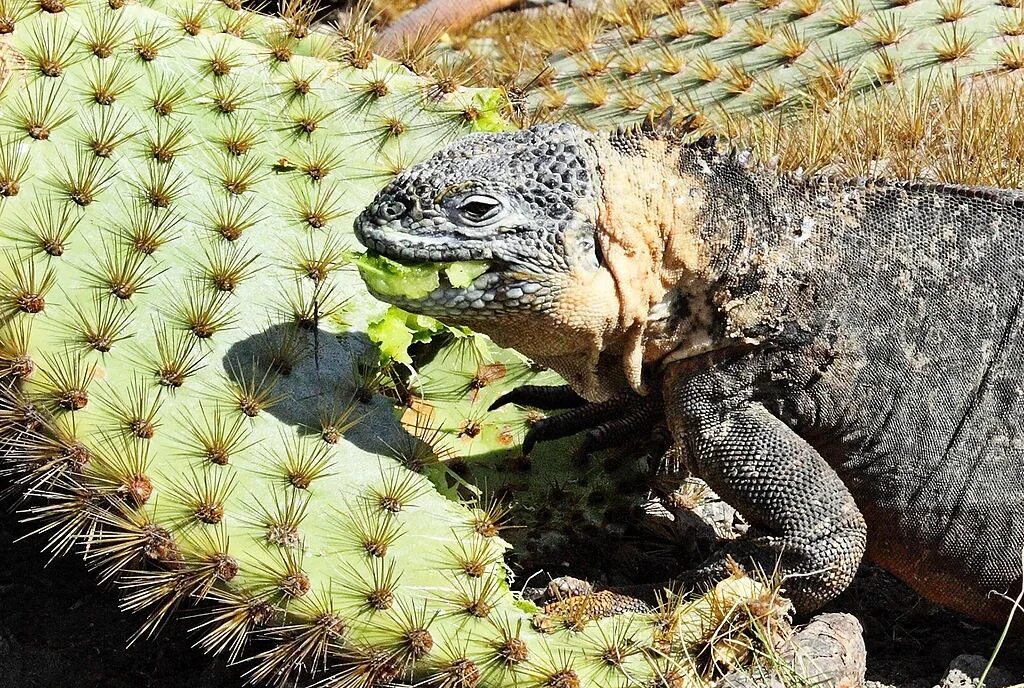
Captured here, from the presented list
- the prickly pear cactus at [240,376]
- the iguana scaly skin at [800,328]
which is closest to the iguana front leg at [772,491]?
the iguana scaly skin at [800,328]

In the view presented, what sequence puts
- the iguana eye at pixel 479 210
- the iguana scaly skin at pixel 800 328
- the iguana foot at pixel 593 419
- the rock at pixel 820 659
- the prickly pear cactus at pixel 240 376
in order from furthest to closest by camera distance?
the iguana foot at pixel 593 419 < the iguana scaly skin at pixel 800 328 < the iguana eye at pixel 479 210 < the rock at pixel 820 659 < the prickly pear cactus at pixel 240 376

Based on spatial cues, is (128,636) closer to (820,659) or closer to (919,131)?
(820,659)

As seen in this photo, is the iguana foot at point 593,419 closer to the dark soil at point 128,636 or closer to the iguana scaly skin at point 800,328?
the iguana scaly skin at point 800,328

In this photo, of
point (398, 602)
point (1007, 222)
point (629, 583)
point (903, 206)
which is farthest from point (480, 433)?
point (1007, 222)

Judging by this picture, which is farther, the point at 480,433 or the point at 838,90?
the point at 838,90

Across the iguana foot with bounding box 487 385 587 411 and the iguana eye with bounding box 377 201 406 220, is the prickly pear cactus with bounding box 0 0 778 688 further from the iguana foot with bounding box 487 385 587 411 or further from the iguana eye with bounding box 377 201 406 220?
the iguana eye with bounding box 377 201 406 220

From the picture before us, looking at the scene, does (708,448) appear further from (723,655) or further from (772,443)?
(723,655)

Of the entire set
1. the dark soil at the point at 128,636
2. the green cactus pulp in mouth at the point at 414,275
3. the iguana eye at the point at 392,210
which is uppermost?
the iguana eye at the point at 392,210

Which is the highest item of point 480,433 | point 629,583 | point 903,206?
point 903,206
